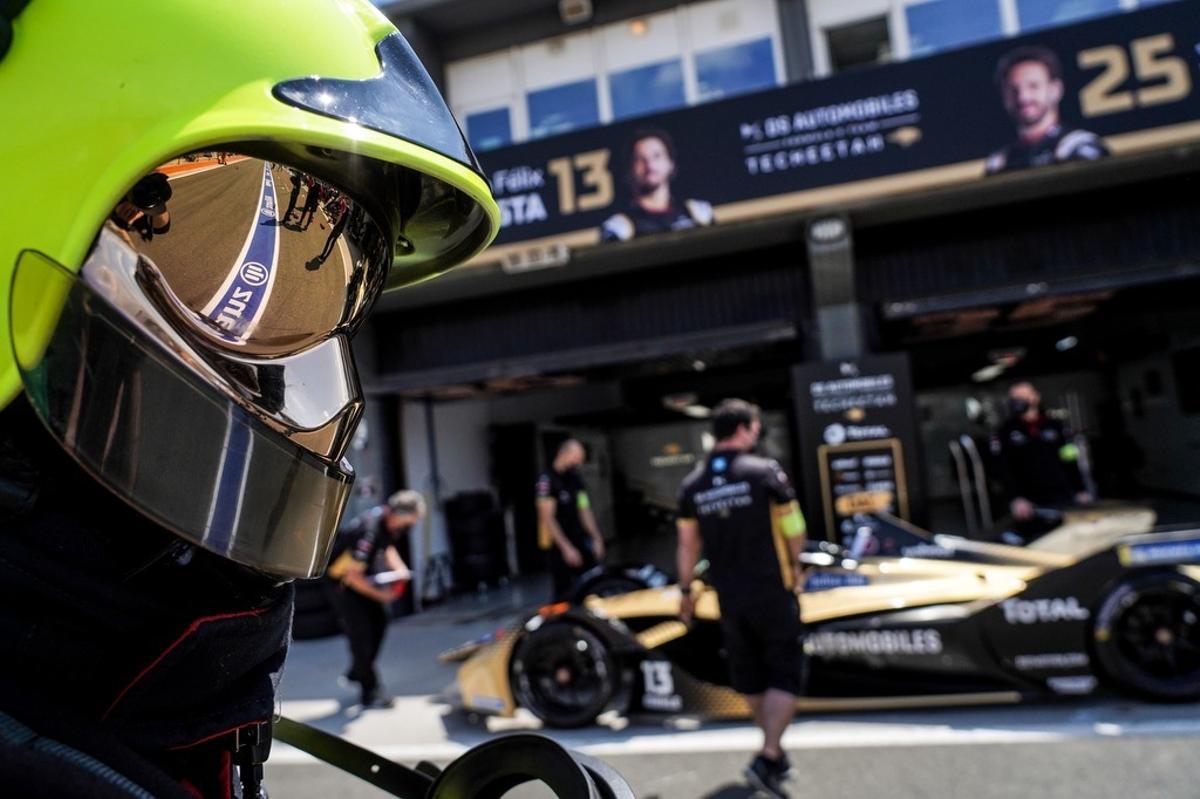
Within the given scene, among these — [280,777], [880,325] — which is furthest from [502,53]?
[280,777]

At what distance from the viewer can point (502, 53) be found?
35.9ft

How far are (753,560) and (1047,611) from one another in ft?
5.24

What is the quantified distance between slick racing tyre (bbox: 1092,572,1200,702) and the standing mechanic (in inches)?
160

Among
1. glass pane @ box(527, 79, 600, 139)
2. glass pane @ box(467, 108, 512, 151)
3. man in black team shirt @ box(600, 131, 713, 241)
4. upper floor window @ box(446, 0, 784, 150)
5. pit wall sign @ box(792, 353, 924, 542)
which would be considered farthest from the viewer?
glass pane @ box(467, 108, 512, 151)

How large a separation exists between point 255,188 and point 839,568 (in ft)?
13.9

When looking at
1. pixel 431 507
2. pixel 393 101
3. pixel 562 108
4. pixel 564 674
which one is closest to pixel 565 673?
pixel 564 674

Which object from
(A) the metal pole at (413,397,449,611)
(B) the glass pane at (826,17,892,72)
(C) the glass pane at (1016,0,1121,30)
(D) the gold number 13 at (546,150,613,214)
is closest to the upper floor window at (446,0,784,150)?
(B) the glass pane at (826,17,892,72)

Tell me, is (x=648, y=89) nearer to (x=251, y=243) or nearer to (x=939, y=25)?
(x=939, y=25)

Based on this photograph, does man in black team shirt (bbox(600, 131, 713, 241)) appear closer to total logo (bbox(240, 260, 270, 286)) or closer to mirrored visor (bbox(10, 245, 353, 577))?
total logo (bbox(240, 260, 270, 286))

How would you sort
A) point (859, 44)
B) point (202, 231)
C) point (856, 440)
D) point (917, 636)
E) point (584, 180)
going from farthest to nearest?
point (859, 44) < point (584, 180) < point (856, 440) < point (917, 636) < point (202, 231)

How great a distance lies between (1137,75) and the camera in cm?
673

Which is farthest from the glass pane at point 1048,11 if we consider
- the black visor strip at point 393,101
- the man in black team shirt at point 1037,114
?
the black visor strip at point 393,101

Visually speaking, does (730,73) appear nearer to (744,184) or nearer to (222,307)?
(744,184)

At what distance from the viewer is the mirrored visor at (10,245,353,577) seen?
0.65m
